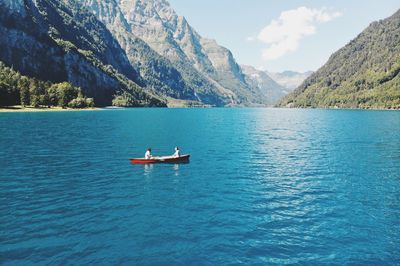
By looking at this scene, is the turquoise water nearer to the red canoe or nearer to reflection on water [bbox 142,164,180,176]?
reflection on water [bbox 142,164,180,176]

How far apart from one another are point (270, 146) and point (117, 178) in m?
51.7

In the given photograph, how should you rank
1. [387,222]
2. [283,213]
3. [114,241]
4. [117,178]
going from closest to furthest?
1. [114,241]
2. [387,222]
3. [283,213]
4. [117,178]

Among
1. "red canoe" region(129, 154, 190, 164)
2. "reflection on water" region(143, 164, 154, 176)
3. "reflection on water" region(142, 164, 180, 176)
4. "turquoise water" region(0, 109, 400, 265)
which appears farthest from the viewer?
"red canoe" region(129, 154, 190, 164)

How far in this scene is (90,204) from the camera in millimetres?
40500

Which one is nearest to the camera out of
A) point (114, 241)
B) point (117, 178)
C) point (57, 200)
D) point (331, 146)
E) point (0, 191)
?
point (114, 241)

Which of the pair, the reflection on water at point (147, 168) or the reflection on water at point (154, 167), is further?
the reflection on water at point (147, 168)

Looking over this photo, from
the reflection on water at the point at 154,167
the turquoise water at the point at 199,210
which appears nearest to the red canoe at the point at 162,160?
the reflection on water at the point at 154,167

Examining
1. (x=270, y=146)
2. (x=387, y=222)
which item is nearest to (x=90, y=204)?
(x=387, y=222)

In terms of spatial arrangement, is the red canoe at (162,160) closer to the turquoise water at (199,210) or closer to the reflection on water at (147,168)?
the reflection on water at (147,168)

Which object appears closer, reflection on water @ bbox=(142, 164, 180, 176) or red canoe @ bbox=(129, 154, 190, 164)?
reflection on water @ bbox=(142, 164, 180, 176)

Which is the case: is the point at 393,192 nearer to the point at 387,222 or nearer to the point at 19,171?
the point at 387,222

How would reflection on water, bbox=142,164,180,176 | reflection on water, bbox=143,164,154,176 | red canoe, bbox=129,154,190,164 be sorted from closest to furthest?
reflection on water, bbox=142,164,180,176 → reflection on water, bbox=143,164,154,176 → red canoe, bbox=129,154,190,164

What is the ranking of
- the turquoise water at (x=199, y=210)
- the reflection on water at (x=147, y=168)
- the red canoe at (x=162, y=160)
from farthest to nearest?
the red canoe at (x=162, y=160)
the reflection on water at (x=147, y=168)
the turquoise water at (x=199, y=210)

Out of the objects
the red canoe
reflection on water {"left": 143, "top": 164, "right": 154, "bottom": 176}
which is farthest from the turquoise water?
the red canoe
